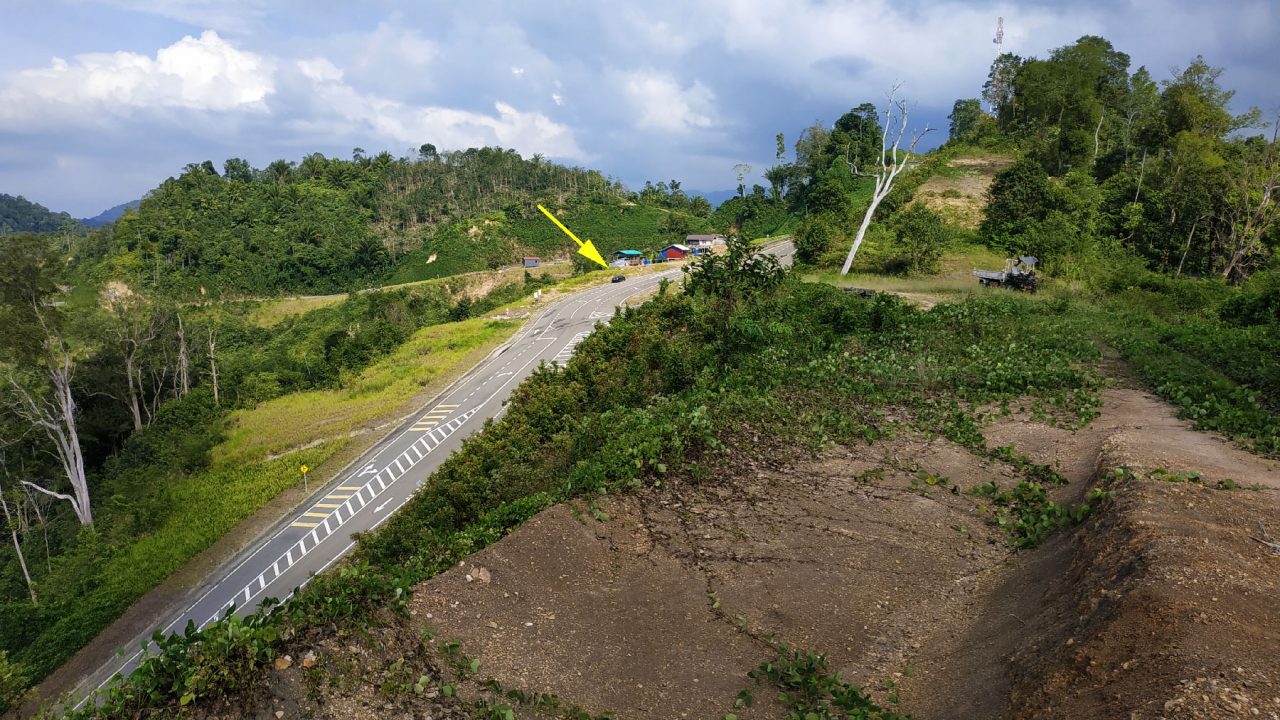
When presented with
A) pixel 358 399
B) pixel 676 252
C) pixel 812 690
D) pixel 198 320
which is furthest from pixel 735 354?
pixel 198 320

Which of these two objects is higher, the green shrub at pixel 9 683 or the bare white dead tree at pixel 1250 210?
the bare white dead tree at pixel 1250 210

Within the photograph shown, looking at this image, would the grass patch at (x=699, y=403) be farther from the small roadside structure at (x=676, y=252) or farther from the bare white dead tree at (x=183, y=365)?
the small roadside structure at (x=676, y=252)

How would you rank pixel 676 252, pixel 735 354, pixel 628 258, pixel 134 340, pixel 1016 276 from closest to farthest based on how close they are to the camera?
pixel 735 354 < pixel 1016 276 < pixel 134 340 < pixel 676 252 < pixel 628 258

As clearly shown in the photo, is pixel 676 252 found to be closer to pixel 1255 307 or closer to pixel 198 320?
pixel 198 320

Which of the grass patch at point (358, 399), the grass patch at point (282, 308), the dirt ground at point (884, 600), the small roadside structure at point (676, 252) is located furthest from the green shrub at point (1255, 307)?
the grass patch at point (282, 308)

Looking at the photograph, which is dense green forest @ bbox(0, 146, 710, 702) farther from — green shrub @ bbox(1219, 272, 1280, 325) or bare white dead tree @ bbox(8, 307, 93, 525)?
green shrub @ bbox(1219, 272, 1280, 325)
